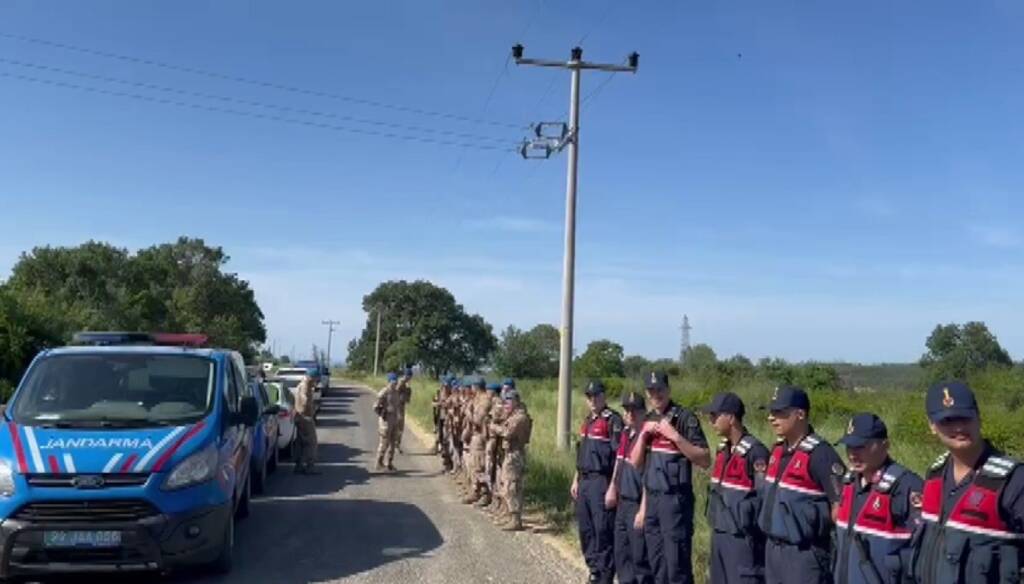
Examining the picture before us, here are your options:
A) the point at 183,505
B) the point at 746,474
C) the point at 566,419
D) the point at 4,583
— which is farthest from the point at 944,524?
the point at 566,419

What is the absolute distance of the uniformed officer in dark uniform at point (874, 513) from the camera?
14.1 ft

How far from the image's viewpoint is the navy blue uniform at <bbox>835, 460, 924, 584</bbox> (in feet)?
14.0

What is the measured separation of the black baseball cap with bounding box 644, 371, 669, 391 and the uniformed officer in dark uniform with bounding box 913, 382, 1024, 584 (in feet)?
9.52

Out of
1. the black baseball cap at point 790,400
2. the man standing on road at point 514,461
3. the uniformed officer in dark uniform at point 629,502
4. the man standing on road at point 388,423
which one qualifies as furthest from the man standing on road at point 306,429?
the black baseball cap at point 790,400

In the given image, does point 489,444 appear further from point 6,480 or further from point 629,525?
point 6,480

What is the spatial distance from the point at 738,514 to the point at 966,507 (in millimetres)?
2058

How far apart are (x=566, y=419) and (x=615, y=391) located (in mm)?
18343

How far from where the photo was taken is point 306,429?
15.2m

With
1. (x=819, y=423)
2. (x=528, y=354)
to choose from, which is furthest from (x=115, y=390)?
(x=528, y=354)

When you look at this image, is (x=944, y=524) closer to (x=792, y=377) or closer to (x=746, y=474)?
(x=746, y=474)

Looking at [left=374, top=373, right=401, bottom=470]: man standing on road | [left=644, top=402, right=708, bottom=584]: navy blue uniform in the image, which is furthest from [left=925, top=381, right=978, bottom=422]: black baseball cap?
[left=374, top=373, right=401, bottom=470]: man standing on road

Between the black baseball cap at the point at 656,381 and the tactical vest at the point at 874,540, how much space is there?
228cm

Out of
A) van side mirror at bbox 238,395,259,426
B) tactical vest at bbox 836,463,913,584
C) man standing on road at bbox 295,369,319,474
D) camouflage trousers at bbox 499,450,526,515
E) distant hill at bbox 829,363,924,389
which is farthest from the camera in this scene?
distant hill at bbox 829,363,924,389

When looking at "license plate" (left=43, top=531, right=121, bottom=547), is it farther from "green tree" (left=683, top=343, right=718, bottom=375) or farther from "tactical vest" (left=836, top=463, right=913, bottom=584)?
"green tree" (left=683, top=343, right=718, bottom=375)
